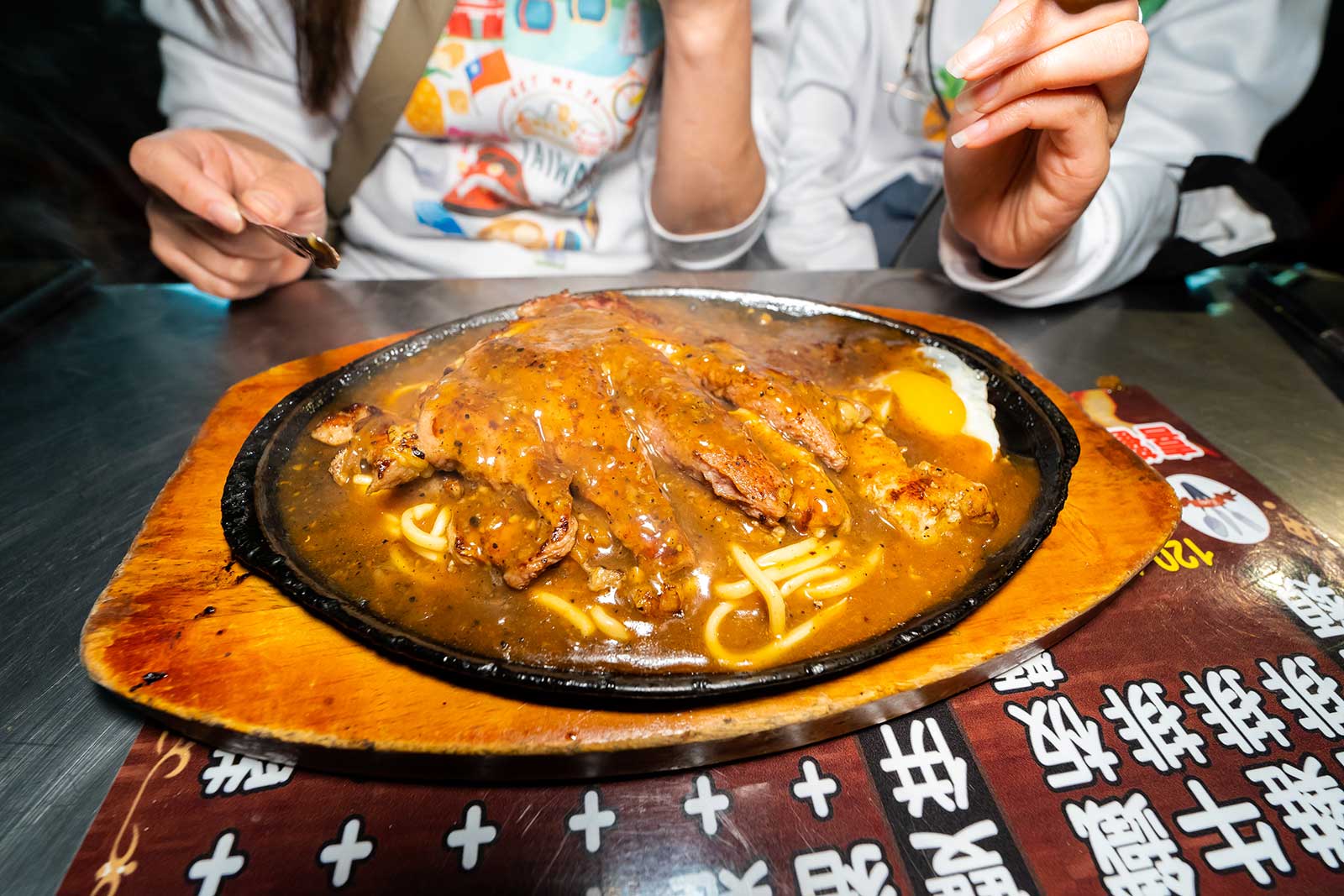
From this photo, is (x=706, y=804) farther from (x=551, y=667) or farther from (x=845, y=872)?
(x=551, y=667)

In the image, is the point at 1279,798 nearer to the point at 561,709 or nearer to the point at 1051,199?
the point at 561,709

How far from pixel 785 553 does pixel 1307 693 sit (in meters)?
1.40

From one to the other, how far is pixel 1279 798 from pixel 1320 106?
532 cm

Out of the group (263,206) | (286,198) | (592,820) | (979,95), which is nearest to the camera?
(592,820)

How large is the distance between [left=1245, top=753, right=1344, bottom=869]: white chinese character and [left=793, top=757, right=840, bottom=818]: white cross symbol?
987 mm

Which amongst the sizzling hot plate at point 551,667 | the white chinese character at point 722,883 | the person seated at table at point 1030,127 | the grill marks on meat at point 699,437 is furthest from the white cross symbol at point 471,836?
the person seated at table at point 1030,127

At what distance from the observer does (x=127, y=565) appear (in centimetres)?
176

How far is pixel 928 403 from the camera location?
2293 mm

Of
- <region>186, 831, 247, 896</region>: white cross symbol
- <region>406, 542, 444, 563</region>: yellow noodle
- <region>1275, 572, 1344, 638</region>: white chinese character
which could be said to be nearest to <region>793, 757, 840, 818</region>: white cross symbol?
<region>406, 542, 444, 563</region>: yellow noodle

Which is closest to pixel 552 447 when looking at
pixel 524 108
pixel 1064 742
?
pixel 1064 742

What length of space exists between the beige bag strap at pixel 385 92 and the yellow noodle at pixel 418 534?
2.29 meters

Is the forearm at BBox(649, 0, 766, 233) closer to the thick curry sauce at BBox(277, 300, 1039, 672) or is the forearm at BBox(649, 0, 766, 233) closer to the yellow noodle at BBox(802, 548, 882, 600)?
the thick curry sauce at BBox(277, 300, 1039, 672)

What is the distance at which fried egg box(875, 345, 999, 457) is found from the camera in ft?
7.37

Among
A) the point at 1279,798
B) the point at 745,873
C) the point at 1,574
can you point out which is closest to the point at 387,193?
the point at 1,574
